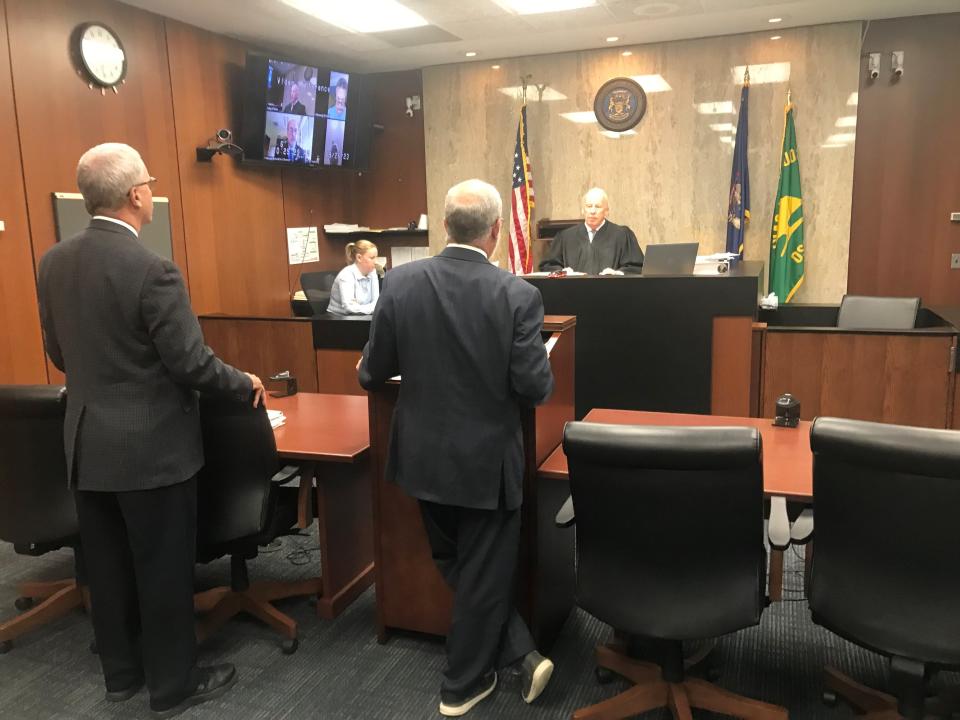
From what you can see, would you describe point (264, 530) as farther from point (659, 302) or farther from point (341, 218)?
point (341, 218)

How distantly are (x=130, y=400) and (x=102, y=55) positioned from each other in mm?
3918

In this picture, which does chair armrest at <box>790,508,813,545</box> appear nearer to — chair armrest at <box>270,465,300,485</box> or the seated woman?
chair armrest at <box>270,465,300,485</box>

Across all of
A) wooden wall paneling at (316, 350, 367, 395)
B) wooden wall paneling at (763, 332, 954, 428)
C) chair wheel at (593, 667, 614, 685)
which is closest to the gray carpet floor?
chair wheel at (593, 667, 614, 685)

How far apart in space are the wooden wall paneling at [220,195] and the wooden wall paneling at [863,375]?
13.8 feet

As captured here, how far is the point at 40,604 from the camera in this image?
9.08ft

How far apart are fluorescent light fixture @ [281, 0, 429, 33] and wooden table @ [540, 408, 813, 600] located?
384cm

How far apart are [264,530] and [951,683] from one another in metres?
2.24

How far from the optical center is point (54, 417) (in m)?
2.41

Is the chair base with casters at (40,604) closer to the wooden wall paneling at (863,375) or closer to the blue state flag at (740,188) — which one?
the wooden wall paneling at (863,375)

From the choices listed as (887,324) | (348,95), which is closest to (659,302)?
(887,324)

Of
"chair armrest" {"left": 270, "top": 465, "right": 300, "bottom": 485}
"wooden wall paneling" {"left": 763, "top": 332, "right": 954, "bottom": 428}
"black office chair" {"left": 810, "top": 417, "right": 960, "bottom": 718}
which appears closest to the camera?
"black office chair" {"left": 810, "top": 417, "right": 960, "bottom": 718}

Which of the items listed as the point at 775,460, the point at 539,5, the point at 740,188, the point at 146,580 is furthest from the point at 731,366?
the point at 146,580

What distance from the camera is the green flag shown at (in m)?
6.14

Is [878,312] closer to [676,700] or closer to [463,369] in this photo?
[676,700]
